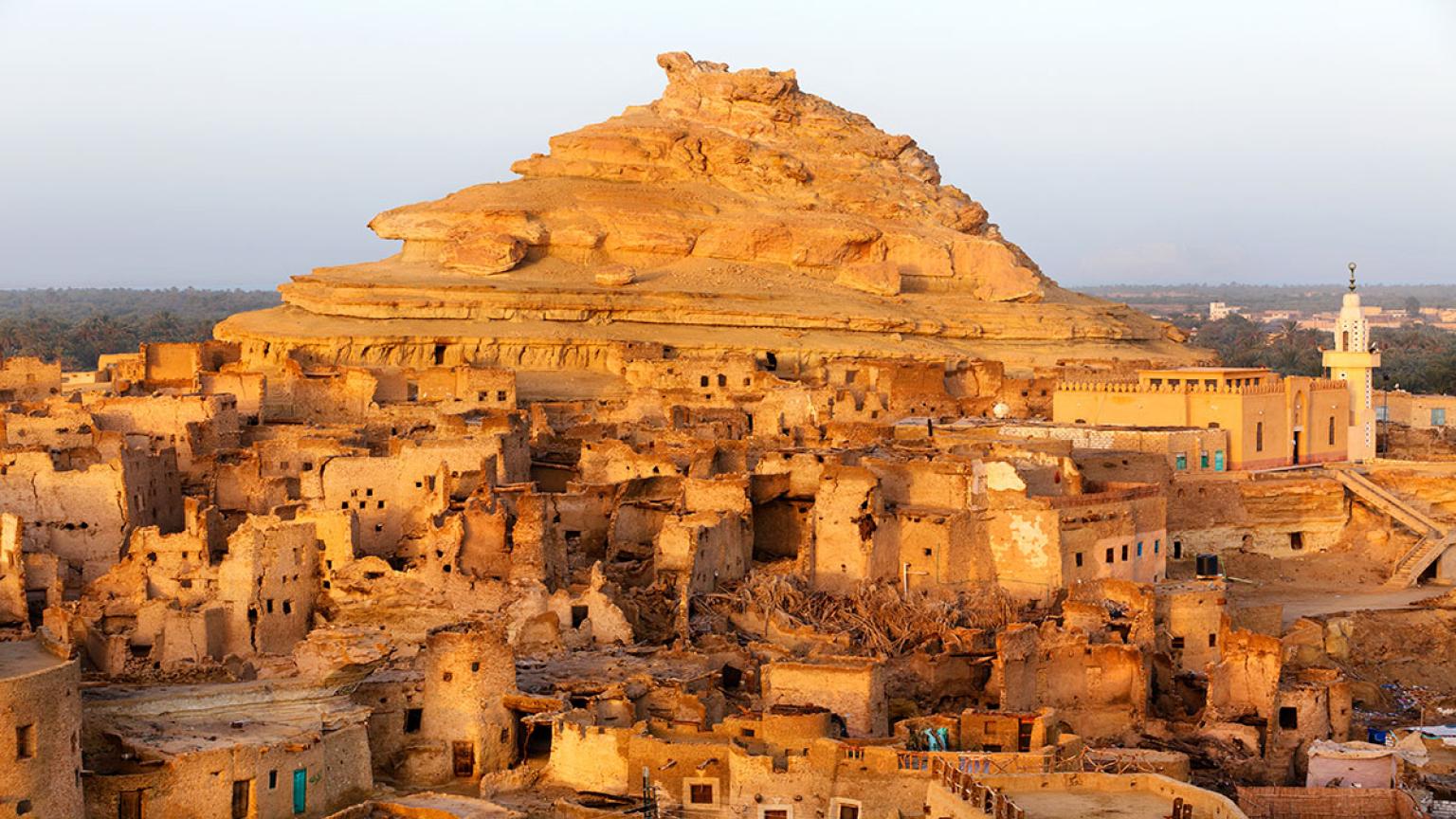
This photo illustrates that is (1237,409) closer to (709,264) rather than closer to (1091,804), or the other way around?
(1091,804)

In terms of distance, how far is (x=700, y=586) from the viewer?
3503cm

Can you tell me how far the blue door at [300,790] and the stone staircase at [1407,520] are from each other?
77.9 feet

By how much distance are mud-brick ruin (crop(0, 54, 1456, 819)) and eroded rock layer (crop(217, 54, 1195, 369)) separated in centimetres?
104

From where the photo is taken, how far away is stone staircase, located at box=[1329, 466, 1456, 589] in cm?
4303

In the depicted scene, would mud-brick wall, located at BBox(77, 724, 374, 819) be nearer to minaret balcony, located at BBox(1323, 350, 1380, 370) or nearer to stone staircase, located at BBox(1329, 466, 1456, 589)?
Answer: stone staircase, located at BBox(1329, 466, 1456, 589)

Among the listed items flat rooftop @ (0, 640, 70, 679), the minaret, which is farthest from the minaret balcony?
flat rooftop @ (0, 640, 70, 679)

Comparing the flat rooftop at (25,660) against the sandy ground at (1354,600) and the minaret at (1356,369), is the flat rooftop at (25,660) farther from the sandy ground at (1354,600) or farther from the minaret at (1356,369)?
the minaret at (1356,369)

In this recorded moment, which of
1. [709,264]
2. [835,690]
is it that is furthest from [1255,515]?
[709,264]

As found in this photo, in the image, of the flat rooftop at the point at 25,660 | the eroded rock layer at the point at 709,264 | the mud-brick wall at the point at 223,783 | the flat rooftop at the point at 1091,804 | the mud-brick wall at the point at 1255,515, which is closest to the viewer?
the flat rooftop at the point at 1091,804

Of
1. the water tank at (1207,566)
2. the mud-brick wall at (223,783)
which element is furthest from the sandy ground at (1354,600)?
the mud-brick wall at (223,783)

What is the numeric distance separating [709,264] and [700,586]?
3459 centimetres

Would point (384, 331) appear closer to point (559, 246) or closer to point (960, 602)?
point (559, 246)

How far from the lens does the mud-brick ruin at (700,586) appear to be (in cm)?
2672

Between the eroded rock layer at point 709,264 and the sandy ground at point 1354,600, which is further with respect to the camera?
the eroded rock layer at point 709,264
